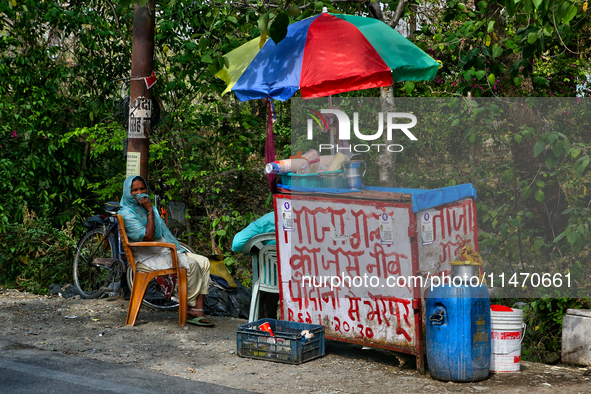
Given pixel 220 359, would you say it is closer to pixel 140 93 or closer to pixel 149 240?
pixel 149 240

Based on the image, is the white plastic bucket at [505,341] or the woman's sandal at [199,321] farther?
the woman's sandal at [199,321]

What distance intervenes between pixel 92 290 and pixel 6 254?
1.94 metres

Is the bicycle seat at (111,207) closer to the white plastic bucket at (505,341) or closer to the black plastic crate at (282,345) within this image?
the black plastic crate at (282,345)

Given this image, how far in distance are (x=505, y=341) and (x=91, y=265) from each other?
17.5ft

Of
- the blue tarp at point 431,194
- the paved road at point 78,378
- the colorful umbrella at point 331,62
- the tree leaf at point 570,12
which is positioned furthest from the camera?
the colorful umbrella at point 331,62

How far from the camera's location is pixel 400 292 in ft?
16.2

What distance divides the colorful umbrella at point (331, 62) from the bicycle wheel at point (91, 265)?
319cm

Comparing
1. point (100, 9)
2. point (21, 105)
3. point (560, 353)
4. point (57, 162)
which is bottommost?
point (560, 353)

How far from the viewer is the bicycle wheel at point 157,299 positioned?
23.5ft

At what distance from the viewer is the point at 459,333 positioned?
4.63 meters

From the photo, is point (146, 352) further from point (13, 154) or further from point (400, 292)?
point (13, 154)

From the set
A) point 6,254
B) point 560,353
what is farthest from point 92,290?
point 560,353

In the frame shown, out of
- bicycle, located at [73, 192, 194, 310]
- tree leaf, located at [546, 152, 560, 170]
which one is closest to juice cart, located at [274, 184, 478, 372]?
tree leaf, located at [546, 152, 560, 170]

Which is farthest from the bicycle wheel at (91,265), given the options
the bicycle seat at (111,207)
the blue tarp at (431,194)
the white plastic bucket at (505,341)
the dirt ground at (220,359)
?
the white plastic bucket at (505,341)
